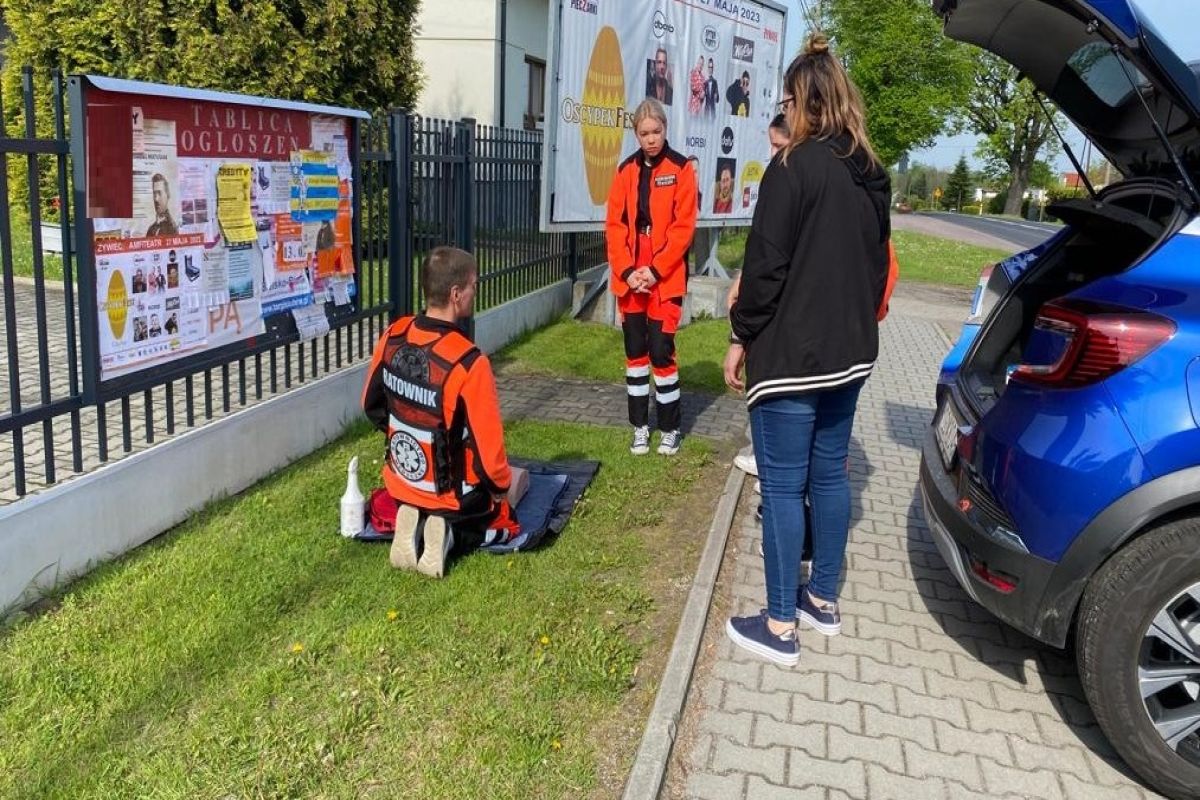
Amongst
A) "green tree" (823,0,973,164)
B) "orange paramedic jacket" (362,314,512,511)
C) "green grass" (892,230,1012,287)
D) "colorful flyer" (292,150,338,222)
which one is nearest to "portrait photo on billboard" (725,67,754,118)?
"green grass" (892,230,1012,287)

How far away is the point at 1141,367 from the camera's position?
112 inches

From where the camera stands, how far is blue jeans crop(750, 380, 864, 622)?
3.49m

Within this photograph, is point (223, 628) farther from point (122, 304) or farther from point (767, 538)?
point (767, 538)

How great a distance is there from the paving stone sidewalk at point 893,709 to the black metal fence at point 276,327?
274 cm

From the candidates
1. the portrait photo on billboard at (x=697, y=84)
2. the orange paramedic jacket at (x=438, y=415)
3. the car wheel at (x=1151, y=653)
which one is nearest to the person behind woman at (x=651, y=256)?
the orange paramedic jacket at (x=438, y=415)

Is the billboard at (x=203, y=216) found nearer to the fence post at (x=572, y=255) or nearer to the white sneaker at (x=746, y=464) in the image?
the white sneaker at (x=746, y=464)

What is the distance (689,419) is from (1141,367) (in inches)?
170

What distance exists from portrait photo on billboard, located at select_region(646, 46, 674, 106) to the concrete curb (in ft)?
20.2

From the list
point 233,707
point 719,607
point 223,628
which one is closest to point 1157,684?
point 719,607

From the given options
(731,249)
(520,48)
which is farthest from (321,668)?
(520,48)

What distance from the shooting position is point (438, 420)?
406 cm

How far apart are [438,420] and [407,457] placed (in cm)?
25

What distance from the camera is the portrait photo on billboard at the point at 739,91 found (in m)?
11.6

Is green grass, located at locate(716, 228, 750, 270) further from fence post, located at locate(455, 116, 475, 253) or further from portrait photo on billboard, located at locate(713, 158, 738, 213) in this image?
fence post, located at locate(455, 116, 475, 253)
